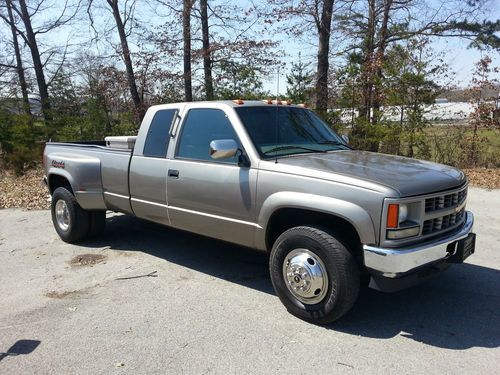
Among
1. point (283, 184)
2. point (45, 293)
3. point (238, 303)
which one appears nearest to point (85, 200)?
point (45, 293)

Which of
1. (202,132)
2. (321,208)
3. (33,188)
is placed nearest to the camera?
(321,208)

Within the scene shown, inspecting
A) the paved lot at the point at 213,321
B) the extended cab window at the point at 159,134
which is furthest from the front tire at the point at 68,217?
the extended cab window at the point at 159,134

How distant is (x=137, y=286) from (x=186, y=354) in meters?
1.61

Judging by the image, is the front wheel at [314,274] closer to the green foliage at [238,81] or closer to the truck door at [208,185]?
the truck door at [208,185]

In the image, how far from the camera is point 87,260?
5867mm

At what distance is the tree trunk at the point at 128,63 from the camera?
17.6 metres

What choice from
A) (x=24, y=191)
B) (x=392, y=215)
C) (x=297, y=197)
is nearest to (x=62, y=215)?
(x=297, y=197)

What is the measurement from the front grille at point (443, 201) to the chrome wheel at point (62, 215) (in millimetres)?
4919

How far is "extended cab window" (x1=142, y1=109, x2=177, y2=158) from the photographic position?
524 cm

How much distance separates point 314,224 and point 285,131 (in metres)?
1.21

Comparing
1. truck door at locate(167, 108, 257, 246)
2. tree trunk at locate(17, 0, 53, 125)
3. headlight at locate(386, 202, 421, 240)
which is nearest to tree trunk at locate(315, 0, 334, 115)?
truck door at locate(167, 108, 257, 246)

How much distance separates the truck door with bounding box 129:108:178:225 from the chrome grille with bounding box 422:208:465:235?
2739mm

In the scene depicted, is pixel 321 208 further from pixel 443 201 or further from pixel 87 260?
pixel 87 260

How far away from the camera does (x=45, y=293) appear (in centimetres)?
482
